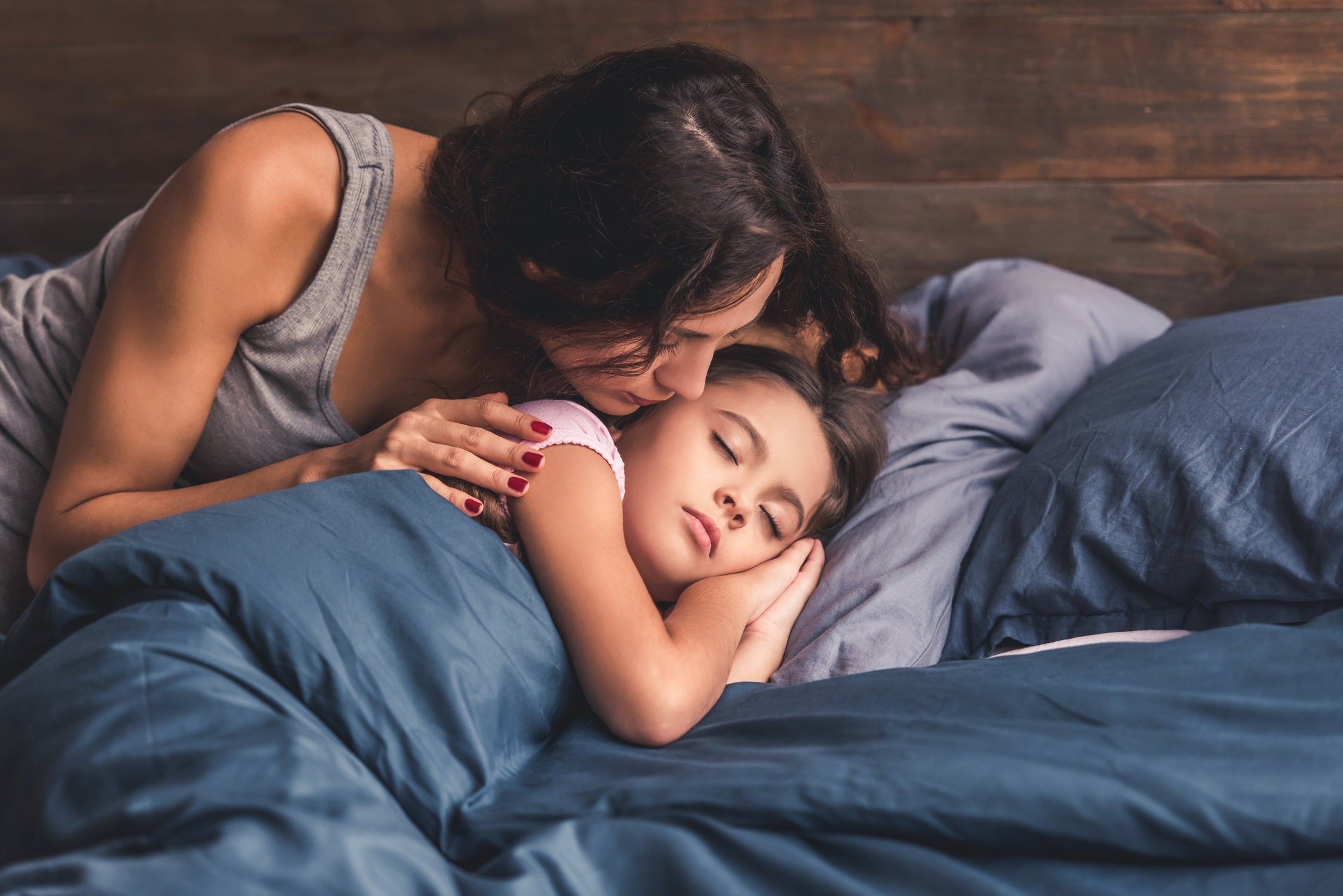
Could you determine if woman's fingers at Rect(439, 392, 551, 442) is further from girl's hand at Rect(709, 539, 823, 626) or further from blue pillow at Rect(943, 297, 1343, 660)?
blue pillow at Rect(943, 297, 1343, 660)

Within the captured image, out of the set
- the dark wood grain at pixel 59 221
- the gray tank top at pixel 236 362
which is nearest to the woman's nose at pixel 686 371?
the gray tank top at pixel 236 362

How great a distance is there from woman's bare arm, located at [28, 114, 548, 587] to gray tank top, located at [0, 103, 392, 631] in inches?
1.1

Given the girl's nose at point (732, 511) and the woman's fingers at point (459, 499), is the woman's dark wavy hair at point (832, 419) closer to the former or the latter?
the girl's nose at point (732, 511)

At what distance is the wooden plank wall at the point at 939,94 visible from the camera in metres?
1.43

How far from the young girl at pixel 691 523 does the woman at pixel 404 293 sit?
0.19ft

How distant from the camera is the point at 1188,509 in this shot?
3.01 ft

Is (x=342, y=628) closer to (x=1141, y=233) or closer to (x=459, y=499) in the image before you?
(x=459, y=499)

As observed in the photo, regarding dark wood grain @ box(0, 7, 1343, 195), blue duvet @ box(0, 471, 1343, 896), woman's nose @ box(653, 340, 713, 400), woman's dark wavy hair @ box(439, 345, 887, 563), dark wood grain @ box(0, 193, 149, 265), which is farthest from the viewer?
dark wood grain @ box(0, 193, 149, 265)

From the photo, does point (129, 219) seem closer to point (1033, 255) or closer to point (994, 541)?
point (994, 541)

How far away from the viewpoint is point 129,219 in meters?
1.17

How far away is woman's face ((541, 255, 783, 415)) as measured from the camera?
0.90 meters

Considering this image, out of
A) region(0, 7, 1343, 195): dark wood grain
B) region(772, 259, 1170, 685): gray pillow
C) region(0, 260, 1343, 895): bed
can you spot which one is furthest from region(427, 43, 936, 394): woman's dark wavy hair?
region(0, 7, 1343, 195): dark wood grain

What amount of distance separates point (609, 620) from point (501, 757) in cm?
15

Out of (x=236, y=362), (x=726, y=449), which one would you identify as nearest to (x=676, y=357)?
(x=726, y=449)
